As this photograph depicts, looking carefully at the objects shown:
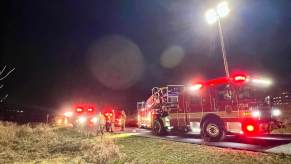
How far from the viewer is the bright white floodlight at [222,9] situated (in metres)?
16.8

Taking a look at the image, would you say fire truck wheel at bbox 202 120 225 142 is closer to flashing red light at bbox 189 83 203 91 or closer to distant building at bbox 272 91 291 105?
flashing red light at bbox 189 83 203 91

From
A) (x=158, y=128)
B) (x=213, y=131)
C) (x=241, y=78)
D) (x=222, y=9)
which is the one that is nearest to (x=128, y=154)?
(x=213, y=131)

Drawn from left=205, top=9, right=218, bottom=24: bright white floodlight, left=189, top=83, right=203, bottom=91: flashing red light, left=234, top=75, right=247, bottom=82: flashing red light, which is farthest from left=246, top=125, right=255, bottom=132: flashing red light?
left=205, top=9, right=218, bottom=24: bright white floodlight

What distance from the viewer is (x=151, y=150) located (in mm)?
10367

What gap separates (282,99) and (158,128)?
6452 millimetres

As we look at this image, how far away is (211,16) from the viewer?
17516 millimetres

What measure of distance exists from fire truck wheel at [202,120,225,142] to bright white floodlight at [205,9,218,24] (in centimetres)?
736

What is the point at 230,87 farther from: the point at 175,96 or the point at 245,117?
the point at 175,96

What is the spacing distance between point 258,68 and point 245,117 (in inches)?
1228

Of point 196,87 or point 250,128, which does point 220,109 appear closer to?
point 250,128

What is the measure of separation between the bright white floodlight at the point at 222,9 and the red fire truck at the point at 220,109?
17.5ft

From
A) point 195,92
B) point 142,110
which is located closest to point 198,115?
point 195,92

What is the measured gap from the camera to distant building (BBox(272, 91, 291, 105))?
11.7 m

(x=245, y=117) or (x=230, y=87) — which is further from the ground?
(x=230, y=87)
